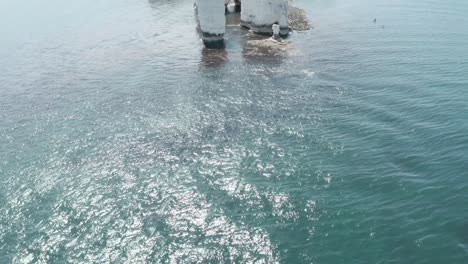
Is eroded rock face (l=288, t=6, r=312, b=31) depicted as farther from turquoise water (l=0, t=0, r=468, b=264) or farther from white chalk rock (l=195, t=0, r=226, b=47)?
white chalk rock (l=195, t=0, r=226, b=47)

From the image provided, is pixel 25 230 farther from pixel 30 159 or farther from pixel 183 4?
pixel 183 4

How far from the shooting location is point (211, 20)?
252ft

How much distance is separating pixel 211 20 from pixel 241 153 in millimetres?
43728

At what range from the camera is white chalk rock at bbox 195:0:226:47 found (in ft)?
248

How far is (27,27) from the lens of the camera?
4183 inches

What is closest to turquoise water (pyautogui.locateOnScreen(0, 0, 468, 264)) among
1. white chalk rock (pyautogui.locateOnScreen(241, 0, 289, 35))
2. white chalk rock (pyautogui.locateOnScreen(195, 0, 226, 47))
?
white chalk rock (pyautogui.locateOnScreen(195, 0, 226, 47))

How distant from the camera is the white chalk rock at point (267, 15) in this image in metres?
82.4

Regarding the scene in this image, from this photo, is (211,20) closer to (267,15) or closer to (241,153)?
(267,15)

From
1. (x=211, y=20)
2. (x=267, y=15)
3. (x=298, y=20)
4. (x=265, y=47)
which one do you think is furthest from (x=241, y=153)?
(x=298, y=20)

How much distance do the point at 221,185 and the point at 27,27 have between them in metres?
97.3

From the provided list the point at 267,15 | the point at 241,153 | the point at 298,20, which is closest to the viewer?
the point at 241,153

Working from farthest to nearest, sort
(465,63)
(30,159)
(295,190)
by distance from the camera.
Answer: (465,63), (30,159), (295,190)

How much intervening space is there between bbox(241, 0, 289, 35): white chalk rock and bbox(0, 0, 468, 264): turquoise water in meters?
5.96

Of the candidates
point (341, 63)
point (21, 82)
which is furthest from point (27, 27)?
point (341, 63)
